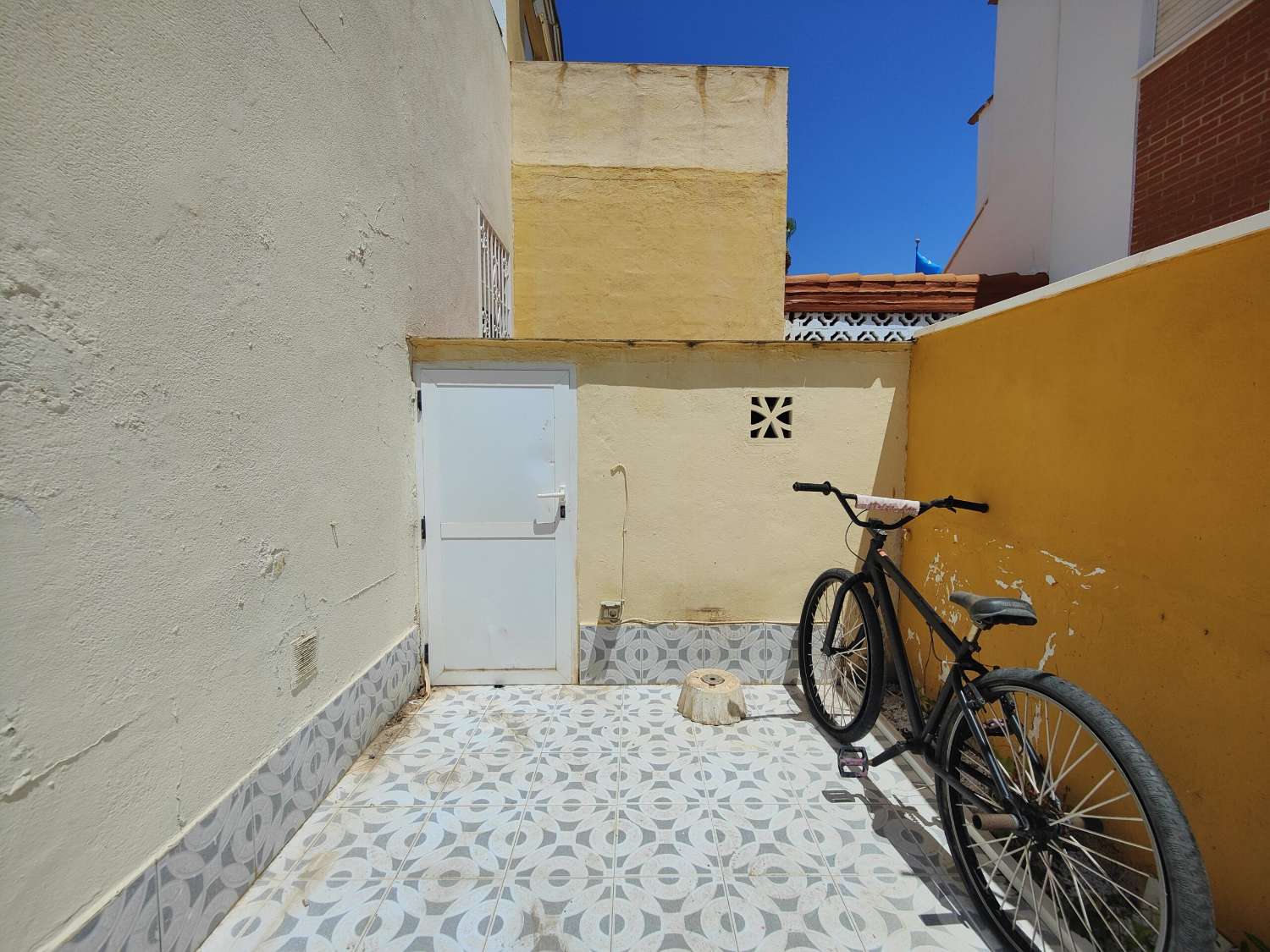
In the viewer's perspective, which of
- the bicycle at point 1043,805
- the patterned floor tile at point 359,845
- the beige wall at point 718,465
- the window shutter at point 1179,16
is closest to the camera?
the bicycle at point 1043,805

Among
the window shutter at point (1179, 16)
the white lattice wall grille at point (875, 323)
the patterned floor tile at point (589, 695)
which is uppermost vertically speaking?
the window shutter at point (1179, 16)

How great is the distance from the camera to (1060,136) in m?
6.68

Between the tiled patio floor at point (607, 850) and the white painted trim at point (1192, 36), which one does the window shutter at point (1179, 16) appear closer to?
the white painted trim at point (1192, 36)

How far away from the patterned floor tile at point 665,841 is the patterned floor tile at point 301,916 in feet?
3.01

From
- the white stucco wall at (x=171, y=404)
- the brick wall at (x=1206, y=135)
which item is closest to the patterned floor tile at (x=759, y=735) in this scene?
the white stucco wall at (x=171, y=404)

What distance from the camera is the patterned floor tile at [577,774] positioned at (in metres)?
2.59

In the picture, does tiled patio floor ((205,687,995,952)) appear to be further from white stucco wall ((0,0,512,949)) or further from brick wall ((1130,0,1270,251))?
brick wall ((1130,0,1270,251))

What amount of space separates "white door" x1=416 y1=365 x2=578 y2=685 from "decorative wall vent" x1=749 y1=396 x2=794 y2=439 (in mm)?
1115

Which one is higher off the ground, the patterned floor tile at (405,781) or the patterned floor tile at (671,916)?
the patterned floor tile at (405,781)

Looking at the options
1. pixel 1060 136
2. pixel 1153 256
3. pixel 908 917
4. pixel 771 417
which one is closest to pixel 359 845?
pixel 908 917

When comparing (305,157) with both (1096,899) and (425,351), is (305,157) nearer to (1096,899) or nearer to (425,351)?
(425,351)

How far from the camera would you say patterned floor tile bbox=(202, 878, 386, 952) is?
6.05 feet

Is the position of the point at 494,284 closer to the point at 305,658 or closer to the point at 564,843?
the point at 305,658

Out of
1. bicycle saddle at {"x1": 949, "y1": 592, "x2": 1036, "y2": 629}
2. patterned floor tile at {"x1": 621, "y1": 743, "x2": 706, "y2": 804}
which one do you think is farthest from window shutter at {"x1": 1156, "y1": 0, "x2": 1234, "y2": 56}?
patterned floor tile at {"x1": 621, "y1": 743, "x2": 706, "y2": 804}
